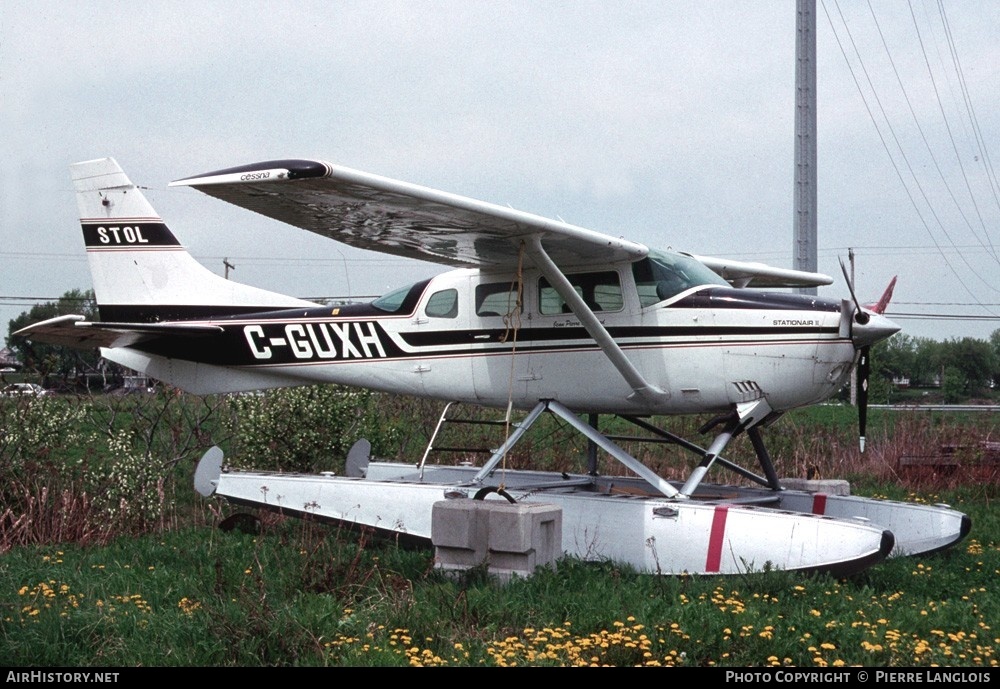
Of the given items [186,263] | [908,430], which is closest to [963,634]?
[186,263]

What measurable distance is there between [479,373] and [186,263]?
4.05m

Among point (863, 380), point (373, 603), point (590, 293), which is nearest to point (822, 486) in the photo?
point (863, 380)

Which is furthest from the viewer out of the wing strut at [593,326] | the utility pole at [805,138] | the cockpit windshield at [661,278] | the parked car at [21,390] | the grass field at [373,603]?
the utility pole at [805,138]

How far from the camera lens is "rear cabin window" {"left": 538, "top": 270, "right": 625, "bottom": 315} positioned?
9258 mm

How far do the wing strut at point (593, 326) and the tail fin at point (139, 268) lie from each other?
13.3 ft

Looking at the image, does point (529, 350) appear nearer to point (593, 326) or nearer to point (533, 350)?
point (533, 350)

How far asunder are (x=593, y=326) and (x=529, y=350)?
1023 millimetres

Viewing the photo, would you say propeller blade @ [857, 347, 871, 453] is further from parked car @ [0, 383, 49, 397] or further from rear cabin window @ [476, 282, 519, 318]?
parked car @ [0, 383, 49, 397]

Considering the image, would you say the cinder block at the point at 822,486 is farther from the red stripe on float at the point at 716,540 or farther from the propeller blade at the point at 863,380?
the red stripe on float at the point at 716,540

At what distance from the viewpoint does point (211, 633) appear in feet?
18.2

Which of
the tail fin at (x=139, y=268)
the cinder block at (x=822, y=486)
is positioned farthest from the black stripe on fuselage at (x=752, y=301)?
the tail fin at (x=139, y=268)

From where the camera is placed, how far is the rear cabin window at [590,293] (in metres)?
9.26

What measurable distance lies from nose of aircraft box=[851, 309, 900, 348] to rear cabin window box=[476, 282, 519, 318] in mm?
3145

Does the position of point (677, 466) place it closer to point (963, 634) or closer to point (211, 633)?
point (963, 634)
